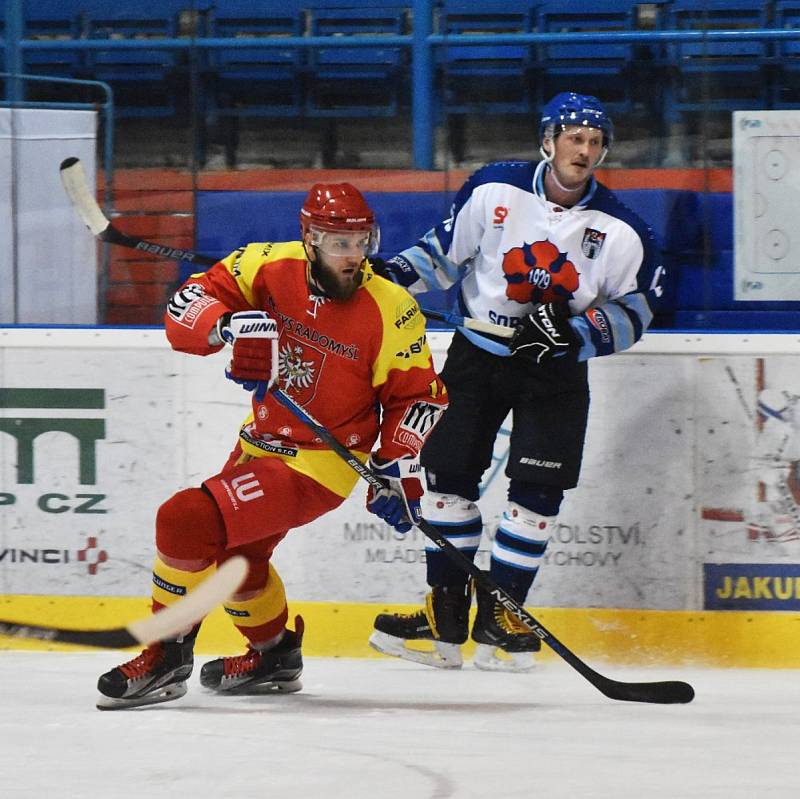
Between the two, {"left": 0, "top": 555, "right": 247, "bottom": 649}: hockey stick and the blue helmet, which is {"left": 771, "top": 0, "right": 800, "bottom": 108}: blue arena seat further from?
{"left": 0, "top": 555, "right": 247, "bottom": 649}: hockey stick

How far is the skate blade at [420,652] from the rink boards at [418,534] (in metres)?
0.16

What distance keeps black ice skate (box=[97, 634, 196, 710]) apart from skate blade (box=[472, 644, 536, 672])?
0.77 meters

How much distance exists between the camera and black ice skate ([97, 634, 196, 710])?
2.92 m

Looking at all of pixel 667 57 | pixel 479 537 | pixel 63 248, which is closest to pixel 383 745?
pixel 479 537

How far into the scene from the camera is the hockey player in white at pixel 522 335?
325 cm

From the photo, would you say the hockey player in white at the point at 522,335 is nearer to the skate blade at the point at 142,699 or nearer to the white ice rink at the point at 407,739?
the white ice rink at the point at 407,739

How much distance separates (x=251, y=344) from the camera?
278cm

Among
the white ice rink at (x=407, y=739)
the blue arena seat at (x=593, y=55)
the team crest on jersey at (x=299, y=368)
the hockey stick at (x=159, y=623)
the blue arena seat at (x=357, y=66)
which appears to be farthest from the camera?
the blue arena seat at (x=357, y=66)

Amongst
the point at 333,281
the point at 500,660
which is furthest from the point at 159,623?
the point at 500,660

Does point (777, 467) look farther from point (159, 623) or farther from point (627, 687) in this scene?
point (159, 623)

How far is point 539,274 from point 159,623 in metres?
1.14

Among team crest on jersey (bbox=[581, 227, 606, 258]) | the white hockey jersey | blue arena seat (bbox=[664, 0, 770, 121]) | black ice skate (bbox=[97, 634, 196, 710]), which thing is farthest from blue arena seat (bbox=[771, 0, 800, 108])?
black ice skate (bbox=[97, 634, 196, 710])

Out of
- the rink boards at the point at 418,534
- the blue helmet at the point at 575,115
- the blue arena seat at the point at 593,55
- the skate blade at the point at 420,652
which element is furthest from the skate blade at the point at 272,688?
the blue arena seat at the point at 593,55

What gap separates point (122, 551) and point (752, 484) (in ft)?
4.98
